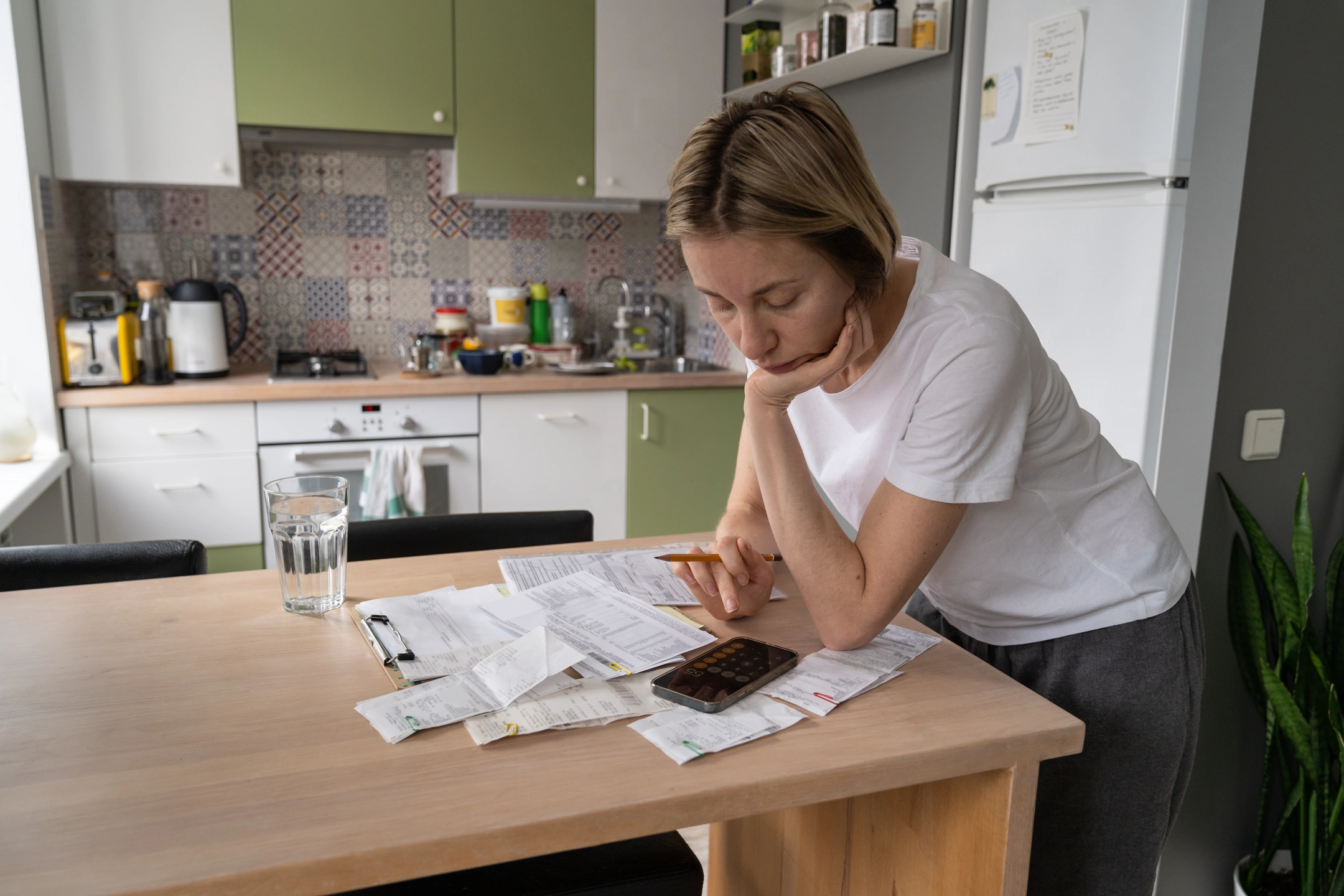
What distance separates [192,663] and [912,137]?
2201 mm

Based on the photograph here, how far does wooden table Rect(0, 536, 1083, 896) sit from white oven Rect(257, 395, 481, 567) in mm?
1795

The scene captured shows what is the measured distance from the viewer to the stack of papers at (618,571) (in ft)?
4.13

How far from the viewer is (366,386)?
301 cm

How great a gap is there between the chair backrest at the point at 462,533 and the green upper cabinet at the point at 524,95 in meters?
1.88

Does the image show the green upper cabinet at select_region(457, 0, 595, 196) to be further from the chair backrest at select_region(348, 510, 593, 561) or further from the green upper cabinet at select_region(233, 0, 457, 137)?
the chair backrest at select_region(348, 510, 593, 561)

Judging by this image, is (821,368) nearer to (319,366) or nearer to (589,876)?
(589,876)

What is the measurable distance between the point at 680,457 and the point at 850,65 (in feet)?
4.62

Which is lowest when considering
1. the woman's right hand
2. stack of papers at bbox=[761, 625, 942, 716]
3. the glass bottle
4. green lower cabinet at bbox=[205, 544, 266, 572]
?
green lower cabinet at bbox=[205, 544, 266, 572]

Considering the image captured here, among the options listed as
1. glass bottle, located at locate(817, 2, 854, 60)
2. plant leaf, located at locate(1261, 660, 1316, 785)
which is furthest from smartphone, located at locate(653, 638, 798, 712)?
glass bottle, located at locate(817, 2, 854, 60)

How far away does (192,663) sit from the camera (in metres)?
1.03

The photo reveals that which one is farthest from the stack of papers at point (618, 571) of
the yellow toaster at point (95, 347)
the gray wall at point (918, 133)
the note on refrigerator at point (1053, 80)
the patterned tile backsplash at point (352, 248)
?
the patterned tile backsplash at point (352, 248)

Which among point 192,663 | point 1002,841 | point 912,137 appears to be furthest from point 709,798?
point 912,137

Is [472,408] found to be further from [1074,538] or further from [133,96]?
[1074,538]

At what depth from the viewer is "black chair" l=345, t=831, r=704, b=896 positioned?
3.74 feet
